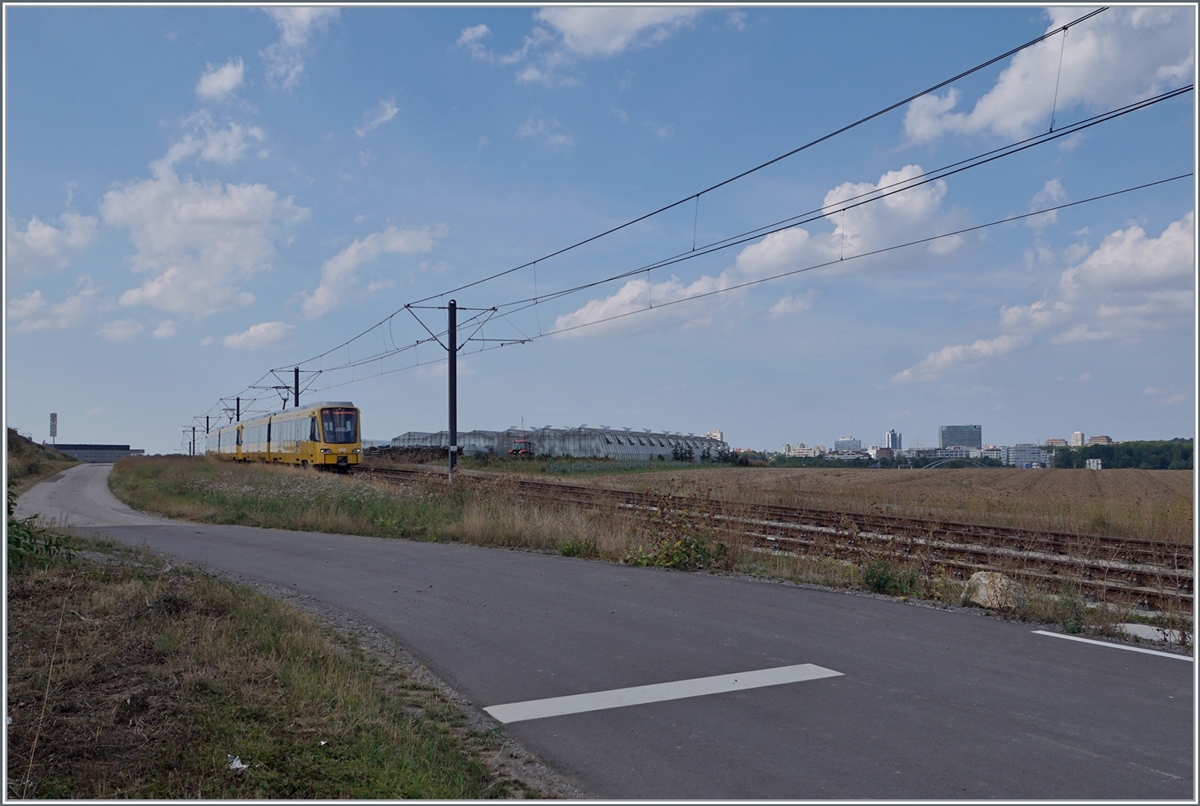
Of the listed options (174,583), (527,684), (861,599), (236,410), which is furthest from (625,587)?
(236,410)

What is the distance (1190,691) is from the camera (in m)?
6.54

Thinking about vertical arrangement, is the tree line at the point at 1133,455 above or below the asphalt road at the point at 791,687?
above

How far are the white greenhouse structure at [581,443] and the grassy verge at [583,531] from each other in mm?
42024

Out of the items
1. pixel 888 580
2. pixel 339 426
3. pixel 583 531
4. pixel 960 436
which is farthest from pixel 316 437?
pixel 960 436

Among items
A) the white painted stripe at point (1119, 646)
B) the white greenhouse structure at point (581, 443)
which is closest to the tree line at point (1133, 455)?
the white greenhouse structure at point (581, 443)

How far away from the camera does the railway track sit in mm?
11844

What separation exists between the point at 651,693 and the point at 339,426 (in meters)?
35.5

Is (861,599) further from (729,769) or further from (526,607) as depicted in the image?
(729,769)

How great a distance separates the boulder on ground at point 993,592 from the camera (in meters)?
9.74

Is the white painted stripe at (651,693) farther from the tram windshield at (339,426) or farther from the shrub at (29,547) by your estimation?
the tram windshield at (339,426)

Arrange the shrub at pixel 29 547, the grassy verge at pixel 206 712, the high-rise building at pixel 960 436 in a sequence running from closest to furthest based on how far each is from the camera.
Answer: the grassy verge at pixel 206 712
the shrub at pixel 29 547
the high-rise building at pixel 960 436

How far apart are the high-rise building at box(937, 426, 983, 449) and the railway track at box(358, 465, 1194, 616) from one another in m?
82.1

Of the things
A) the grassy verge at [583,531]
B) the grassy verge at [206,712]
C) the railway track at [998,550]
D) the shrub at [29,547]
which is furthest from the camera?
the railway track at [998,550]

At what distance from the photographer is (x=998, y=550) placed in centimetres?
1456
